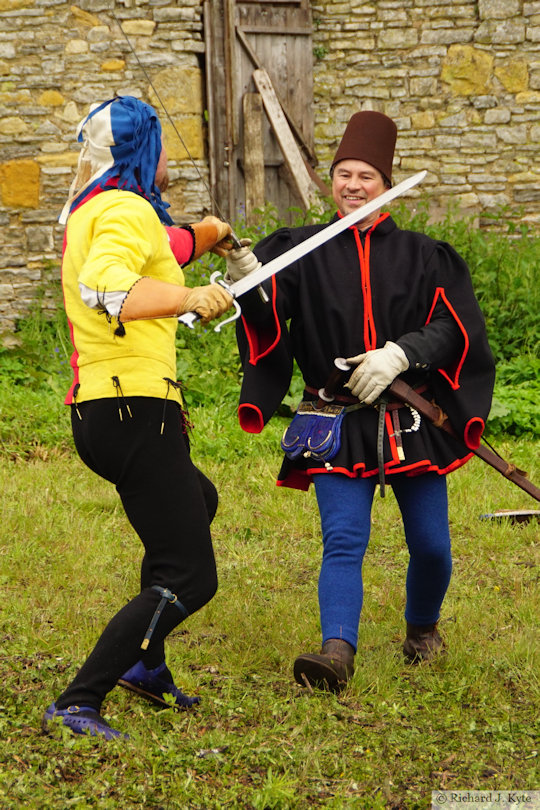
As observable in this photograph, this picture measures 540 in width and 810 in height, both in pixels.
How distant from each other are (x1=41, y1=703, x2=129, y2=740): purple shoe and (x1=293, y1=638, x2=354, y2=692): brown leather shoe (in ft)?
2.02

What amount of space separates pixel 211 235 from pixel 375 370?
0.67 m

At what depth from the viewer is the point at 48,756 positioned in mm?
2670

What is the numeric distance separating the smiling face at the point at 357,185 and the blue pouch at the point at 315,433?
0.66 m

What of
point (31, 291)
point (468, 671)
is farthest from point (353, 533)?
point (31, 291)

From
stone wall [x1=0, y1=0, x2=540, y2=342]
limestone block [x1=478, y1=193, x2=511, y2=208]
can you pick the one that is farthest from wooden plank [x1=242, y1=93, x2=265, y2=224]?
limestone block [x1=478, y1=193, x2=511, y2=208]

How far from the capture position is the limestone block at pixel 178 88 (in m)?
8.33

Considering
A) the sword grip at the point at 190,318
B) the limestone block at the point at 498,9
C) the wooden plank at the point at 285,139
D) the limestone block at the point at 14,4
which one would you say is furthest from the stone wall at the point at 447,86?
the sword grip at the point at 190,318

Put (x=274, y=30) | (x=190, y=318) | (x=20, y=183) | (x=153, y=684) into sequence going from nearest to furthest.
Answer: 1. (x=190, y=318)
2. (x=153, y=684)
3. (x=20, y=183)
4. (x=274, y=30)

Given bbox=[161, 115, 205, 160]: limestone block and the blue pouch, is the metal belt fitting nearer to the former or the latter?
the blue pouch

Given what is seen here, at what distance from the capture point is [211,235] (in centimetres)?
293

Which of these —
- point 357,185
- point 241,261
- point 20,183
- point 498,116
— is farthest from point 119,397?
point 498,116

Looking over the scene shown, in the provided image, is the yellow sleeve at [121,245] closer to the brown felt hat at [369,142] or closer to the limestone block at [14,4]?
Answer: the brown felt hat at [369,142]

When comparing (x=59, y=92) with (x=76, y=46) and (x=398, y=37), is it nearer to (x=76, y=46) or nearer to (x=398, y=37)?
(x=76, y=46)

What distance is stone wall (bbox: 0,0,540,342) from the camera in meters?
8.31
